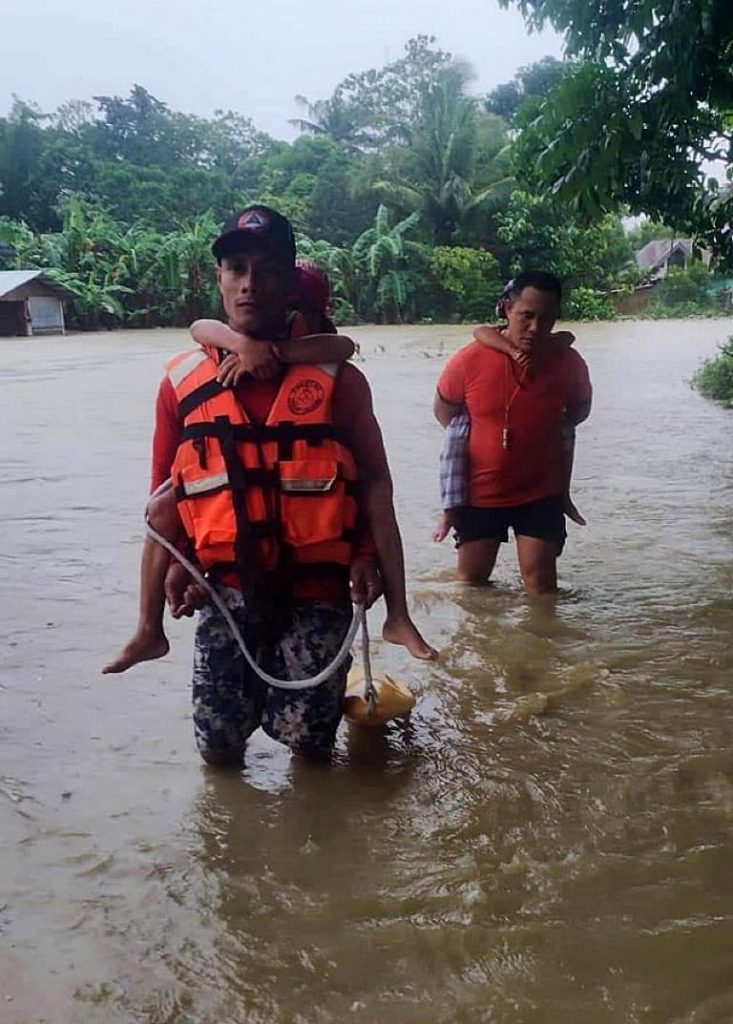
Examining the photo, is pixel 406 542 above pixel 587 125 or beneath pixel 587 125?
beneath

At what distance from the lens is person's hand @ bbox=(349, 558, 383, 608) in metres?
3.00

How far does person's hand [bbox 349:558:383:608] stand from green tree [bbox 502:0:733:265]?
3080 mm

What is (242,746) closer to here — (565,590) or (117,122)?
(565,590)

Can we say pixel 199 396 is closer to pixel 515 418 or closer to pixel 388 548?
pixel 388 548

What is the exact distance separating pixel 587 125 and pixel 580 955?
14.4ft

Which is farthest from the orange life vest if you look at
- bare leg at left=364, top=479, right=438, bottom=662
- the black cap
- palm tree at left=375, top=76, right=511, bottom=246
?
palm tree at left=375, top=76, right=511, bottom=246

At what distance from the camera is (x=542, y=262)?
128 feet

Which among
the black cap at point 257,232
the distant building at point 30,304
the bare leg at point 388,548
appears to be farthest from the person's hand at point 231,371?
the distant building at point 30,304

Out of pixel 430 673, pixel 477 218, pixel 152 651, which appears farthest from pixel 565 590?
pixel 477 218

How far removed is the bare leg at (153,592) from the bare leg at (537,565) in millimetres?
2332

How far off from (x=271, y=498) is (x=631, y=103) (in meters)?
3.59

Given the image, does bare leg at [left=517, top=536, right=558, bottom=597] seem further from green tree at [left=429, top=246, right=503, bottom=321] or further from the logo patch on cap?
green tree at [left=429, top=246, right=503, bottom=321]

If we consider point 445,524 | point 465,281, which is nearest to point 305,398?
point 445,524

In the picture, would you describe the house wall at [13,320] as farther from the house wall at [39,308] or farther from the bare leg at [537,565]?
the bare leg at [537,565]
